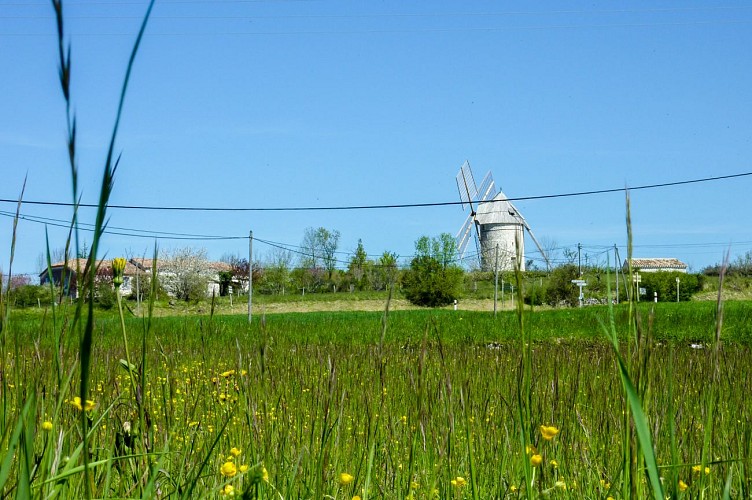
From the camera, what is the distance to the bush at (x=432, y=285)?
45406 mm

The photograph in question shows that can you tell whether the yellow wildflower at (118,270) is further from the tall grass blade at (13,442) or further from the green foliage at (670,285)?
the green foliage at (670,285)

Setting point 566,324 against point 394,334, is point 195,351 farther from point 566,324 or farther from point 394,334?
point 566,324

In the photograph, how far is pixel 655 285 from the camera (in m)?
47.8

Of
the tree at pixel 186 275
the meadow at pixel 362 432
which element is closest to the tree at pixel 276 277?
the tree at pixel 186 275

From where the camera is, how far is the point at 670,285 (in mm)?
47219

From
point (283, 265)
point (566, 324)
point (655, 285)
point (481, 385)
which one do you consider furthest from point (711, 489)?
point (283, 265)

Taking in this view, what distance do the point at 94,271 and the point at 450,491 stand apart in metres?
1.56

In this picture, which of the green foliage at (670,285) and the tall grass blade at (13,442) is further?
the green foliage at (670,285)

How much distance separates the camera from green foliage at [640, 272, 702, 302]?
47.0 m

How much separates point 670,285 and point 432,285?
49.8 feet

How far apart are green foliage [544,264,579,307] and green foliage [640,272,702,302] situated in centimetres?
542

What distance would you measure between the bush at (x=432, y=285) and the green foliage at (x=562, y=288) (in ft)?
18.5

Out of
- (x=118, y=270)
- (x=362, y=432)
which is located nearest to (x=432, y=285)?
(x=362, y=432)

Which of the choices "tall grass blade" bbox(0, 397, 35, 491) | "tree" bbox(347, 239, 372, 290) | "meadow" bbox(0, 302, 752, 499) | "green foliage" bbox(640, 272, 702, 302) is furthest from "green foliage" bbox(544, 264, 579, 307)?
"tall grass blade" bbox(0, 397, 35, 491)
